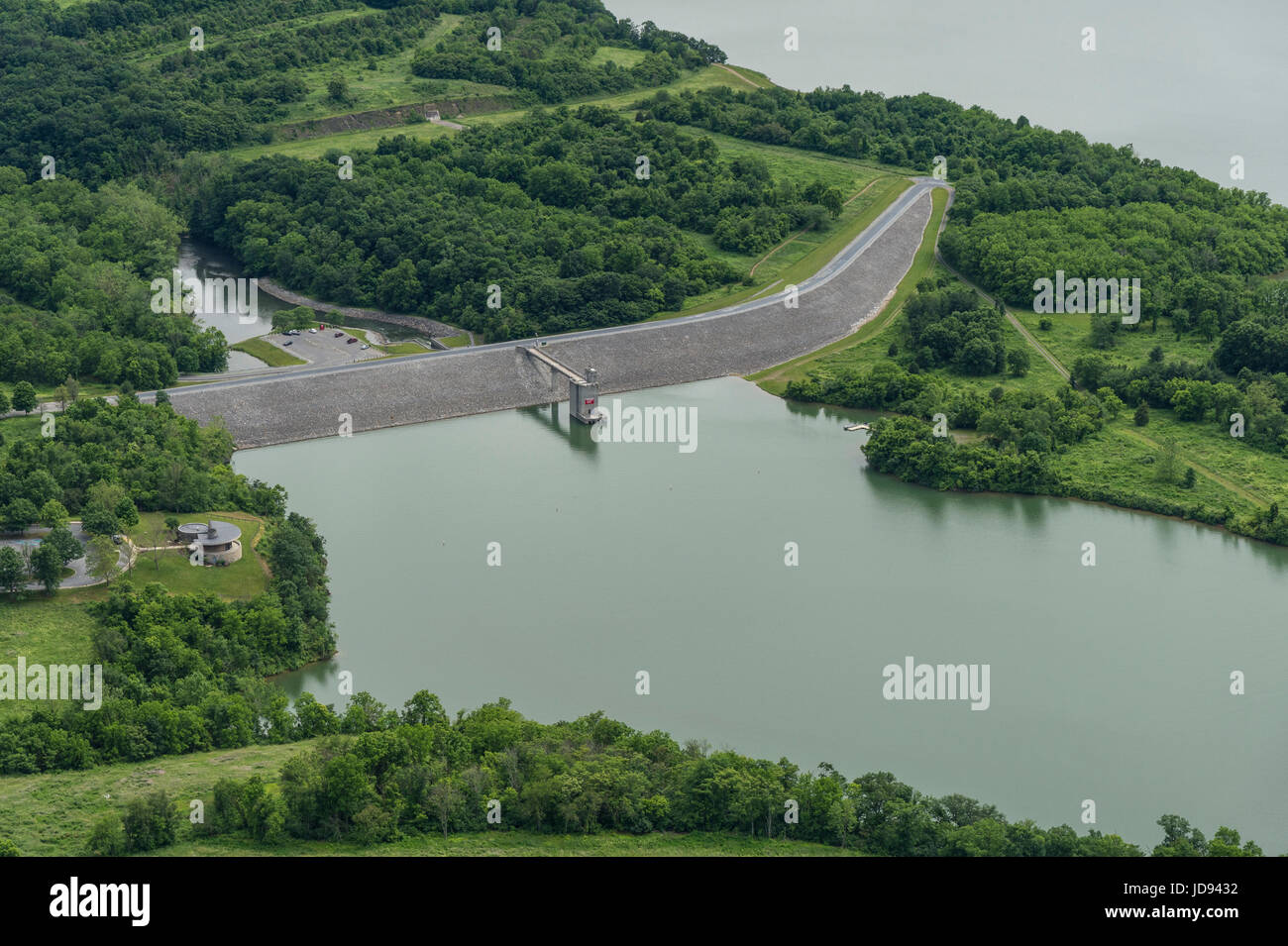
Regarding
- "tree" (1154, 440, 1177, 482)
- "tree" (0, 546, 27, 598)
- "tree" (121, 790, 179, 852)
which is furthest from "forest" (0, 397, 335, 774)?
"tree" (1154, 440, 1177, 482)

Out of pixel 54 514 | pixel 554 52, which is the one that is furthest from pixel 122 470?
pixel 554 52

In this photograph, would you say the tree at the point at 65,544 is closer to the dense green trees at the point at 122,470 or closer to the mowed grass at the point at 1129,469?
the dense green trees at the point at 122,470

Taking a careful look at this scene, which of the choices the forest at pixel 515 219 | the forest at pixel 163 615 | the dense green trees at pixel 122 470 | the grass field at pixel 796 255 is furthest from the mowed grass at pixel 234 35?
the dense green trees at pixel 122 470

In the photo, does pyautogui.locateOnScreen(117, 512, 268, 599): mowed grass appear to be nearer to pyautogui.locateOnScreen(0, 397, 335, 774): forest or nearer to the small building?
the small building

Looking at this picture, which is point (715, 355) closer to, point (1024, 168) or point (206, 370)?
point (206, 370)

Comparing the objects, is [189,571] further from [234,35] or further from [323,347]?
[234,35]

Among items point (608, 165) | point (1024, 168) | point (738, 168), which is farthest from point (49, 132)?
point (1024, 168)
